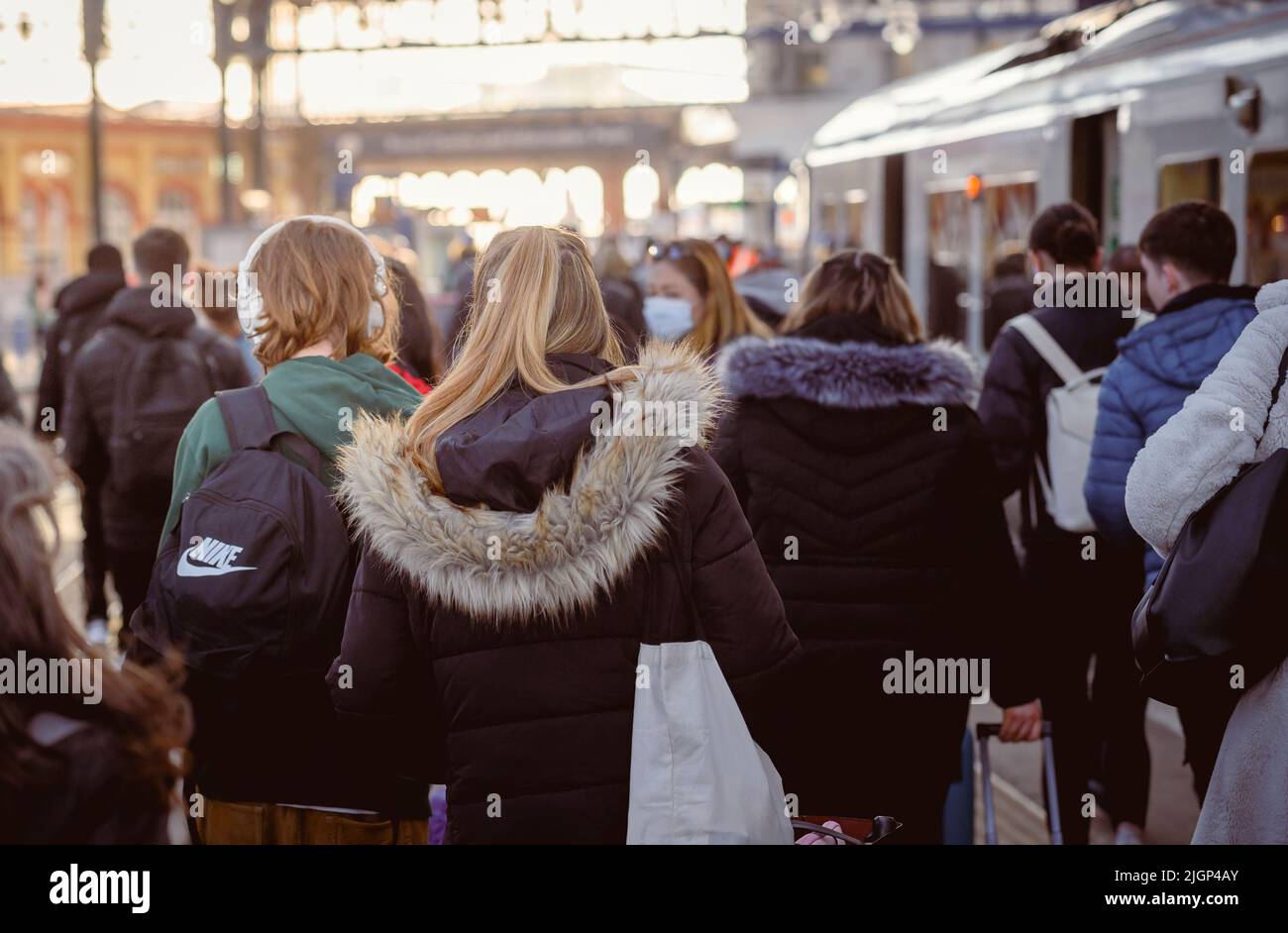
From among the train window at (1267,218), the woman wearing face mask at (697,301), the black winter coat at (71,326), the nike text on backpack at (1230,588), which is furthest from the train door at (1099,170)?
the nike text on backpack at (1230,588)

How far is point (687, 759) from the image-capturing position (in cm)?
273

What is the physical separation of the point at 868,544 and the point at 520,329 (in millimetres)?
1452

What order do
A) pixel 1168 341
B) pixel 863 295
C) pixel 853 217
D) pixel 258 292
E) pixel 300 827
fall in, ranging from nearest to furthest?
pixel 300 827, pixel 258 292, pixel 863 295, pixel 1168 341, pixel 853 217

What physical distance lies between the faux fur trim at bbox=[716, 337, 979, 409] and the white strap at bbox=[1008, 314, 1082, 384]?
1.38 m

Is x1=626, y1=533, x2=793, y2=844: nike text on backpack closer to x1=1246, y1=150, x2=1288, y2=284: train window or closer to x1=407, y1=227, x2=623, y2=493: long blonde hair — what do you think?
x1=407, y1=227, x2=623, y2=493: long blonde hair

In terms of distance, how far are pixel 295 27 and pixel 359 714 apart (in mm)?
23169

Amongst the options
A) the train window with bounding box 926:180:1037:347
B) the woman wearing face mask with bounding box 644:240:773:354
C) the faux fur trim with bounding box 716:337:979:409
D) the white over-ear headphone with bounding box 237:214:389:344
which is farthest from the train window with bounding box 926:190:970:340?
the white over-ear headphone with bounding box 237:214:389:344

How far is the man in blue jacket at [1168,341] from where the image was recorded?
15.3ft

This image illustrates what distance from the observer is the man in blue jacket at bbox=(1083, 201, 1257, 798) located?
15.3 ft

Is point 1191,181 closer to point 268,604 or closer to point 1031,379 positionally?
point 1031,379
